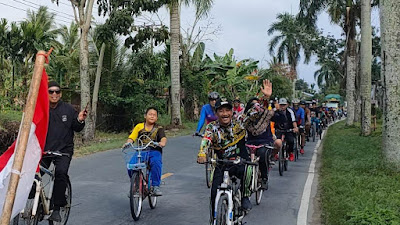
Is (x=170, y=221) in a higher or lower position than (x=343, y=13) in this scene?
lower

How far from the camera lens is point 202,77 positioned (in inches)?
1196

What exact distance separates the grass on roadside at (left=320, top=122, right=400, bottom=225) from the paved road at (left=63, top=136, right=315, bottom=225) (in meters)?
0.57

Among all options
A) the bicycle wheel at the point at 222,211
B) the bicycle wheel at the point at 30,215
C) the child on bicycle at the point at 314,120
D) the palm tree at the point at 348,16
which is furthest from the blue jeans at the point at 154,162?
the palm tree at the point at 348,16

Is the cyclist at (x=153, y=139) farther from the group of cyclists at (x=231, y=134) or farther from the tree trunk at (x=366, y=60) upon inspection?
the tree trunk at (x=366, y=60)

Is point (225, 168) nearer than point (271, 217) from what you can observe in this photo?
Yes

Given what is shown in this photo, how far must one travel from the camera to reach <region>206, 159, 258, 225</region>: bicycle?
5023 mm

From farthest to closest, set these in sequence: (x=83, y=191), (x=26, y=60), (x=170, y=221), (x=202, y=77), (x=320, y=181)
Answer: (x=202, y=77) < (x=26, y=60) < (x=320, y=181) < (x=83, y=191) < (x=170, y=221)

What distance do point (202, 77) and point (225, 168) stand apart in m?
25.1

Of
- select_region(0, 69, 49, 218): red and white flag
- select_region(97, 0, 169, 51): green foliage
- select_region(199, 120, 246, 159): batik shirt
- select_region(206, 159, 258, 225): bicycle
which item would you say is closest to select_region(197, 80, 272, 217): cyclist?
select_region(199, 120, 246, 159): batik shirt

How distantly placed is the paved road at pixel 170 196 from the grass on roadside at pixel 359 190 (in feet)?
1.87

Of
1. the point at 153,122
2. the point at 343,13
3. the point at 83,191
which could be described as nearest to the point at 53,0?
the point at 83,191

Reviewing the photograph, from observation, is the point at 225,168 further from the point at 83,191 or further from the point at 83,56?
the point at 83,56

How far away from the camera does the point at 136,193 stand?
6480mm

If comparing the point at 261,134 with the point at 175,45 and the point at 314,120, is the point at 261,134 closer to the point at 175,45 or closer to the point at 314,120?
the point at 314,120
